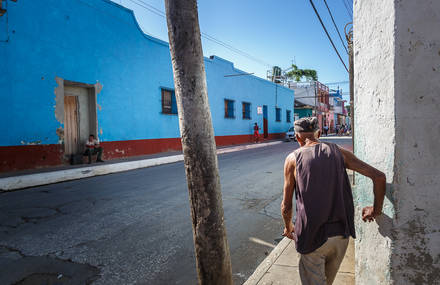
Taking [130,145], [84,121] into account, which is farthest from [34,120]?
[130,145]

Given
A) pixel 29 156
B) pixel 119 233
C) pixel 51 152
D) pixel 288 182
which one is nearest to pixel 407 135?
pixel 288 182

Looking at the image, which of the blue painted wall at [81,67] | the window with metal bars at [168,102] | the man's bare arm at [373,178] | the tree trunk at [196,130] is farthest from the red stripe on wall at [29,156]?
the man's bare arm at [373,178]

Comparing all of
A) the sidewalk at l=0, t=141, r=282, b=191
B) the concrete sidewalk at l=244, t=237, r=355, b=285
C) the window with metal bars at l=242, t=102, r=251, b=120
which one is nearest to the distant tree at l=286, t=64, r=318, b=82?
the window with metal bars at l=242, t=102, r=251, b=120

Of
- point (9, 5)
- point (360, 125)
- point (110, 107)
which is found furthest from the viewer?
point (110, 107)

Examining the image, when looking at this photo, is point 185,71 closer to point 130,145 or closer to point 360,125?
point 360,125

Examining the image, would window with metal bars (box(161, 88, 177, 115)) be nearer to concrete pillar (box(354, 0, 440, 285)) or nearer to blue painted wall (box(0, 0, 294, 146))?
blue painted wall (box(0, 0, 294, 146))

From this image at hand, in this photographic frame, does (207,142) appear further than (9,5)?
No

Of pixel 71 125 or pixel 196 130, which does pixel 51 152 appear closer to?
pixel 71 125

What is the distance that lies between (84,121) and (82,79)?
1.73m

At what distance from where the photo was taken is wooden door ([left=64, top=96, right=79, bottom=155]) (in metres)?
11.1

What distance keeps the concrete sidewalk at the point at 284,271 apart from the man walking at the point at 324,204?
2.85 ft

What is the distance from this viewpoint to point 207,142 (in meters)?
1.99

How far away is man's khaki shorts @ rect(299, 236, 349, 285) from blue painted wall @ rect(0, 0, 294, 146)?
1019cm

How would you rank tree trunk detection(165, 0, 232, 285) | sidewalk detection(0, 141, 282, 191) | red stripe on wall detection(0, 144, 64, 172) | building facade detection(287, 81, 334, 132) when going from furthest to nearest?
building facade detection(287, 81, 334, 132), red stripe on wall detection(0, 144, 64, 172), sidewalk detection(0, 141, 282, 191), tree trunk detection(165, 0, 232, 285)
